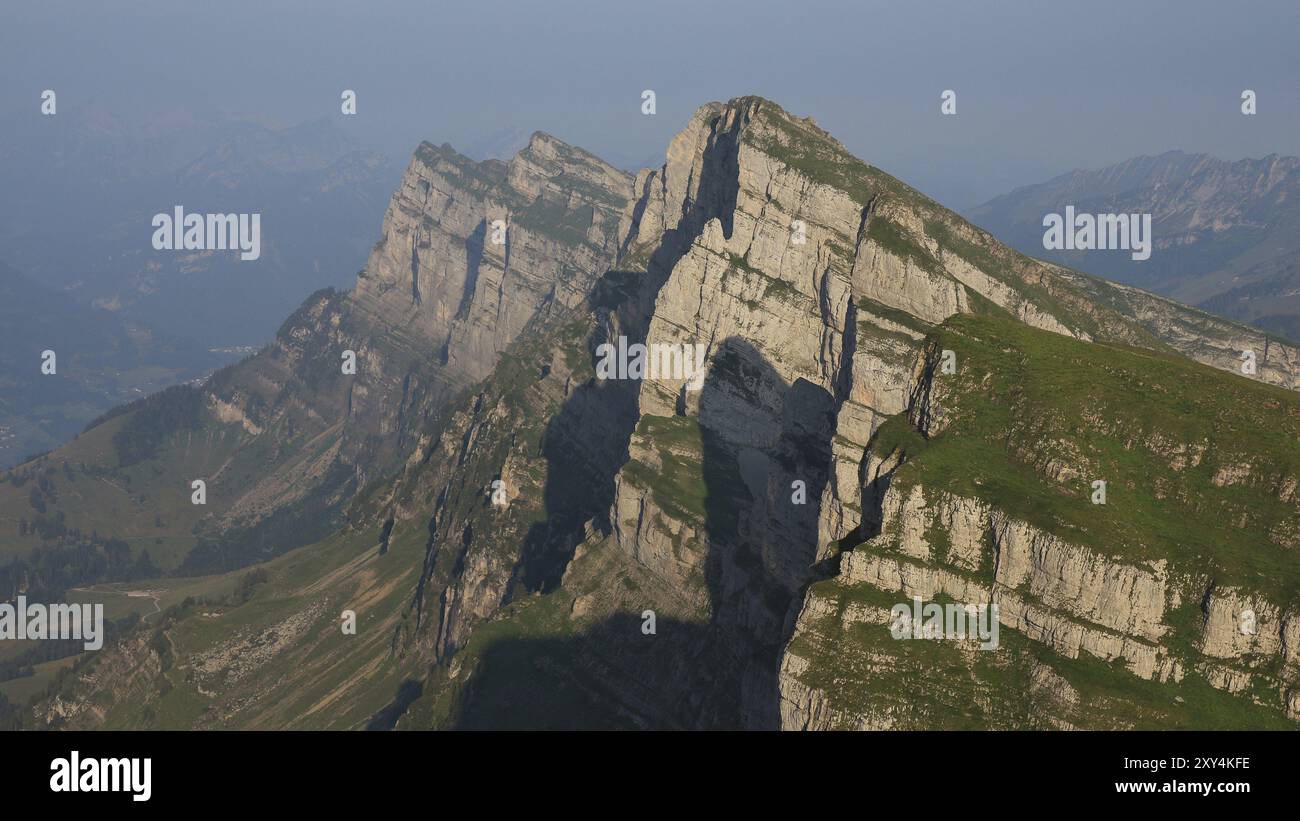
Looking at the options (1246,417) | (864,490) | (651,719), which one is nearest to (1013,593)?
(864,490)

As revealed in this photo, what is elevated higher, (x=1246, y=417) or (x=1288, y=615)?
(x=1246, y=417)

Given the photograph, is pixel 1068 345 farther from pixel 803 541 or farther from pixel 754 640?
pixel 754 640

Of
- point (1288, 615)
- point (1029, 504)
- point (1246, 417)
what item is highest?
point (1246, 417)

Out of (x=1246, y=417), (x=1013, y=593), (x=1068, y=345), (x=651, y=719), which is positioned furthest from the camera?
(x=651, y=719)

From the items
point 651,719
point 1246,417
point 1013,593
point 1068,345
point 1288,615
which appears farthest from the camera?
point 651,719

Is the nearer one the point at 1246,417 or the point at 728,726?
the point at 1246,417

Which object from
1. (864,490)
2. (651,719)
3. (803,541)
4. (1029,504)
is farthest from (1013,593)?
(651,719)

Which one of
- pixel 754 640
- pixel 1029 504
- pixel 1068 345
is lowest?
pixel 754 640

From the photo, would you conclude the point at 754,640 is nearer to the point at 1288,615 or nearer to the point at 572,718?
the point at 572,718
